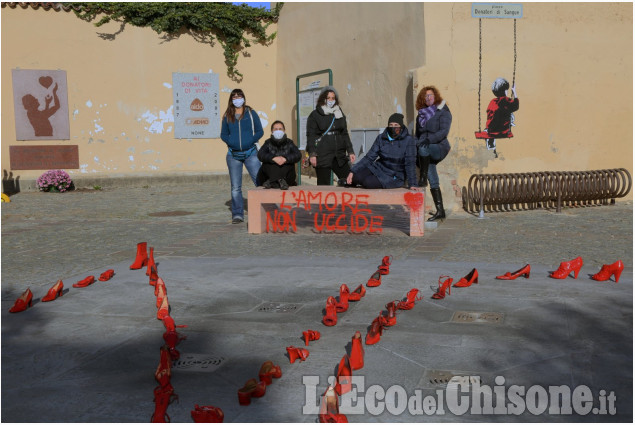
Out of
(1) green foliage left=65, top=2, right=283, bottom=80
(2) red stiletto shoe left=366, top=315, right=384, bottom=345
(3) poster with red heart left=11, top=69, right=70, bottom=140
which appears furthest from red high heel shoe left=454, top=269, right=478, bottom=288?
(3) poster with red heart left=11, top=69, right=70, bottom=140

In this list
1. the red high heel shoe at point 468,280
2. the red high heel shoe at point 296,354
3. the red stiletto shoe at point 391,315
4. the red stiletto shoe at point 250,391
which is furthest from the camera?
the red high heel shoe at point 468,280

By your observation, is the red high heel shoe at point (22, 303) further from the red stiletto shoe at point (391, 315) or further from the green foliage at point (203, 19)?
the green foliage at point (203, 19)

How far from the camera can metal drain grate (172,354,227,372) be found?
3.96 metres

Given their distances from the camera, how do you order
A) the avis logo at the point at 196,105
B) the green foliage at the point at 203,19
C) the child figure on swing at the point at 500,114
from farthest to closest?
the avis logo at the point at 196,105 → the green foliage at the point at 203,19 → the child figure on swing at the point at 500,114

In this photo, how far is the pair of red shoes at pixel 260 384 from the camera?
3.41 meters

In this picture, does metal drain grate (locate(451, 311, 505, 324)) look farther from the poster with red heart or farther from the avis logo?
the poster with red heart

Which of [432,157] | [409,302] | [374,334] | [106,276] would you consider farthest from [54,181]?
[374,334]

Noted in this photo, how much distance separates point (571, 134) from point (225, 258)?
22.6 feet

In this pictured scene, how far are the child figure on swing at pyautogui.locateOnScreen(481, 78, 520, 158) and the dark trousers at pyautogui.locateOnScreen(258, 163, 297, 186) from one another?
3.49m

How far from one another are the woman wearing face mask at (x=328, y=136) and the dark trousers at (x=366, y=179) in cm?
66

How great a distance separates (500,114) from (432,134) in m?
1.69

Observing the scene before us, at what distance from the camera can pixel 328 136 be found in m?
9.72

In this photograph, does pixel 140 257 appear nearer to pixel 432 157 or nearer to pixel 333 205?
pixel 333 205

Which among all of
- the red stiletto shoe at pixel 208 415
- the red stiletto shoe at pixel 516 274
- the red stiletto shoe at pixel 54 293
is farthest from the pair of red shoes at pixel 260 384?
the red stiletto shoe at pixel 516 274
